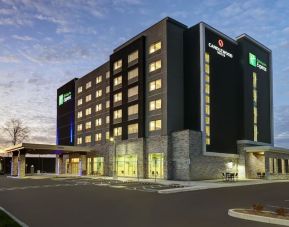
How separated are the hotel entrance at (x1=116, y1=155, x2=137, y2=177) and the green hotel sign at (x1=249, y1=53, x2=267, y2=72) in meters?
28.9

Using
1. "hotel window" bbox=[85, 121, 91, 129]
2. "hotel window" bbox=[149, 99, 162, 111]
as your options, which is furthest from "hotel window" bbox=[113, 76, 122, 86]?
"hotel window" bbox=[85, 121, 91, 129]

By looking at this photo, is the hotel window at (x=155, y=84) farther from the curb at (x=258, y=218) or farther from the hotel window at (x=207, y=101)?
the curb at (x=258, y=218)

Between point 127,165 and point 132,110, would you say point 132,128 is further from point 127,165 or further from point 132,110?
point 127,165

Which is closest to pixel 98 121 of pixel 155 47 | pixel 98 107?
pixel 98 107

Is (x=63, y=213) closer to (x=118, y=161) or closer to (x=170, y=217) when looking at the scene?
(x=170, y=217)

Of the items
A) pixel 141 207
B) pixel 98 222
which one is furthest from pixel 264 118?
pixel 98 222

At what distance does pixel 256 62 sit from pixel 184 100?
19817 mm

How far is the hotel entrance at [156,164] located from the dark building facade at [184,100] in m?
0.16

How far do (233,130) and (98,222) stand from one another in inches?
2096

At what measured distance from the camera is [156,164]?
6128cm

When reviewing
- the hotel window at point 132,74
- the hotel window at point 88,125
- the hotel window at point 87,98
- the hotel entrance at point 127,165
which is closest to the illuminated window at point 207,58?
the hotel window at point 132,74

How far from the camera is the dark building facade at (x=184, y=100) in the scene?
59.3 m

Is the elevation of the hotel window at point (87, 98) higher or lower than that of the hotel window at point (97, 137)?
higher

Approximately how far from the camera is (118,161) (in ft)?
234
